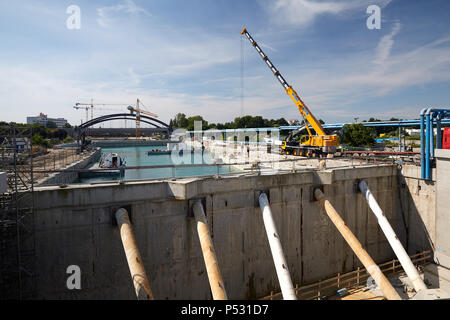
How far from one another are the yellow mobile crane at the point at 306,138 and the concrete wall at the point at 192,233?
10.8 meters

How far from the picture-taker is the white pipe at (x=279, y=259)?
10.4m

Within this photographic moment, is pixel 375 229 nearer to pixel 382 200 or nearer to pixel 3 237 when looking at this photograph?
pixel 382 200

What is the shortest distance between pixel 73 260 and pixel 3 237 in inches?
101

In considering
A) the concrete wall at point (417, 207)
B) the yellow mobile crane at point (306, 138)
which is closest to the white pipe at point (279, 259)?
the concrete wall at point (417, 207)

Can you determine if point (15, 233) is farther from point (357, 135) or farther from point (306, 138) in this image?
point (357, 135)

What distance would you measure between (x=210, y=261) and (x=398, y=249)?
973 cm

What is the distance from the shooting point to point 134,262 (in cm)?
959

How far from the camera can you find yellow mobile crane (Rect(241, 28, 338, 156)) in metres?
28.7

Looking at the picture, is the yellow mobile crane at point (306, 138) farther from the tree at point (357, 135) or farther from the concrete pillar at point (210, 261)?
the concrete pillar at point (210, 261)

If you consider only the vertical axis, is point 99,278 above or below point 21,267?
below
